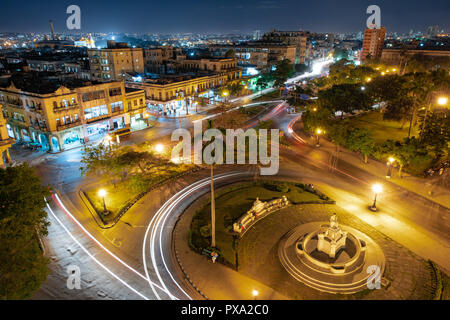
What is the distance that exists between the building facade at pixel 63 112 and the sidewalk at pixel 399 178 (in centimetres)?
4393

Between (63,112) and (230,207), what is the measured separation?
39093 mm

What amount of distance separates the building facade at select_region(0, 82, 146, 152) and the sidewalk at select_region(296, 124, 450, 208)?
43.9 metres

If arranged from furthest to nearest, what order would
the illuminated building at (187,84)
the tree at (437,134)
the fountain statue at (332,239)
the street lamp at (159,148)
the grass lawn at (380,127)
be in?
the illuminated building at (187,84)
the grass lawn at (380,127)
the street lamp at (159,148)
the tree at (437,134)
the fountain statue at (332,239)

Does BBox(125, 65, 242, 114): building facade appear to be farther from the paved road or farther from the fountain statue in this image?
the fountain statue

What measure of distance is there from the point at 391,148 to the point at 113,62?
81178 mm

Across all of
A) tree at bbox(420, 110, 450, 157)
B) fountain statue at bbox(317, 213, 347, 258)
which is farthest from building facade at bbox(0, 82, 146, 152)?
tree at bbox(420, 110, 450, 157)

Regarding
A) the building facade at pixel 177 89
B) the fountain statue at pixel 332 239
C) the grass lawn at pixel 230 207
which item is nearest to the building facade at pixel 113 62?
the building facade at pixel 177 89

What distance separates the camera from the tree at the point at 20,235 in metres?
18.2

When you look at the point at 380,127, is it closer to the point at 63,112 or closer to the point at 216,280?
the point at 216,280

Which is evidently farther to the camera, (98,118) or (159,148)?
(98,118)

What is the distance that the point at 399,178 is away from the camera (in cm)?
4134

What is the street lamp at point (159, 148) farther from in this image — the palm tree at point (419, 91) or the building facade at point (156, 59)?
the building facade at point (156, 59)

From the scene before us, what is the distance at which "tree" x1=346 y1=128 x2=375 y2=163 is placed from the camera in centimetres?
4353

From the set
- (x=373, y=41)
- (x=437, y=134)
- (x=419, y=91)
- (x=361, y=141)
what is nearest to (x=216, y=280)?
(x=361, y=141)
